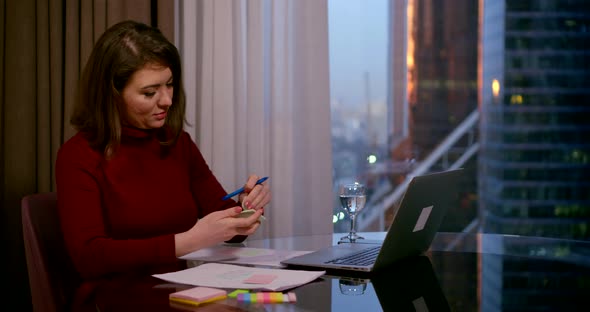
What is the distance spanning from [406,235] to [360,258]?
0.12m

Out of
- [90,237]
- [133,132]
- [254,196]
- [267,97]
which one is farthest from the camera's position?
[267,97]

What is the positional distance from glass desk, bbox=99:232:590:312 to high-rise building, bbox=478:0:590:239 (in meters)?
1.64

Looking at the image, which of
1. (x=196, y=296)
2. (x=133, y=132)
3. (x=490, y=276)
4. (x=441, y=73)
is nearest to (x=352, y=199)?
(x=490, y=276)

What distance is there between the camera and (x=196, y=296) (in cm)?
109

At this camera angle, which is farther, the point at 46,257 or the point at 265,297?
the point at 46,257

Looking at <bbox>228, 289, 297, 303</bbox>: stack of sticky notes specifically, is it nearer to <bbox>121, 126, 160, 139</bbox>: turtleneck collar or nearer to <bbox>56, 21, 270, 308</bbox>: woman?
<bbox>56, 21, 270, 308</bbox>: woman

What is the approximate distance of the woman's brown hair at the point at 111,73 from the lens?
5.50 feet

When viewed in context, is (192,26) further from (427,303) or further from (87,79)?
(427,303)

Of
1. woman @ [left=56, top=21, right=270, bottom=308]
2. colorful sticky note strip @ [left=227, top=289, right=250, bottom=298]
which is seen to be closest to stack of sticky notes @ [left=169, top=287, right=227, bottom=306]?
colorful sticky note strip @ [left=227, top=289, right=250, bottom=298]

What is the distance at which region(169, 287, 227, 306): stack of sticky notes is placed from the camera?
3.56 ft

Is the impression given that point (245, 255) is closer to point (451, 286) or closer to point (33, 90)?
point (451, 286)

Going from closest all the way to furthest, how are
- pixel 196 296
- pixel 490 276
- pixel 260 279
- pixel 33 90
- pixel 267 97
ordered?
pixel 196 296 < pixel 260 279 < pixel 490 276 < pixel 33 90 < pixel 267 97

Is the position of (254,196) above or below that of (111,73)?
below

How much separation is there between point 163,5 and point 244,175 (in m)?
0.74
